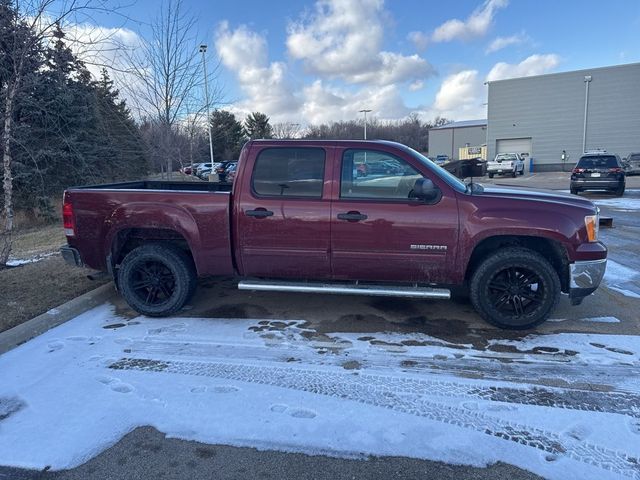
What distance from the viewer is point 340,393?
132 inches

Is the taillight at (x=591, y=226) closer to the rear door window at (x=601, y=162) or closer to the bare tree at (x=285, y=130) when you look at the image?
the rear door window at (x=601, y=162)

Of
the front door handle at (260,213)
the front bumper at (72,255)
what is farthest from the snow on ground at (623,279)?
the front bumper at (72,255)

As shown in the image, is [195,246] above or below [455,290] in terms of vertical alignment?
above

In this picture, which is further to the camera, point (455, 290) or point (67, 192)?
point (455, 290)

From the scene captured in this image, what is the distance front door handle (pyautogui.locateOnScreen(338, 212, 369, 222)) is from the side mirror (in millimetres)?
562

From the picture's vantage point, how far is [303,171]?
183 inches

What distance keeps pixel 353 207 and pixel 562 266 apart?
223 cm

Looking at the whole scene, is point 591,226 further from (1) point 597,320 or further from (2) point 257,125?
(2) point 257,125

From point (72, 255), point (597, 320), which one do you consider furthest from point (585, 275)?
point (72, 255)

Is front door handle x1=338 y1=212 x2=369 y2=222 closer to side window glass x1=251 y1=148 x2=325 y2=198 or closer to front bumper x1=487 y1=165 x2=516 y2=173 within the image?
side window glass x1=251 y1=148 x2=325 y2=198

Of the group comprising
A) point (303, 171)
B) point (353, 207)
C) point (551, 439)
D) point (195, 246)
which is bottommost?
point (551, 439)

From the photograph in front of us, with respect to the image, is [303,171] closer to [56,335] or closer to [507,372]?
[507,372]

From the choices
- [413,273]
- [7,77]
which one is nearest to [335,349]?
[413,273]

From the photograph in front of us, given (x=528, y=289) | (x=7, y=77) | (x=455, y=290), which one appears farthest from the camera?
(x=7, y=77)
